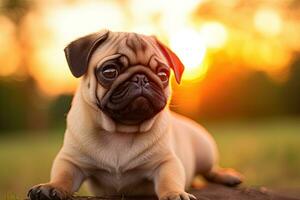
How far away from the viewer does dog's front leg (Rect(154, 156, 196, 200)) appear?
3.78 metres

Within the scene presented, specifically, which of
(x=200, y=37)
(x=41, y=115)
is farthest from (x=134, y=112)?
(x=41, y=115)

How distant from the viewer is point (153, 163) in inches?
165

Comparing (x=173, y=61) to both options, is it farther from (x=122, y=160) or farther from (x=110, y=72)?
(x=122, y=160)

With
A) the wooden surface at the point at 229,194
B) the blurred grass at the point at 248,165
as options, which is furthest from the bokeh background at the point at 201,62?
the wooden surface at the point at 229,194

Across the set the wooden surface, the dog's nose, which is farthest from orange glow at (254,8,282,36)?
the dog's nose

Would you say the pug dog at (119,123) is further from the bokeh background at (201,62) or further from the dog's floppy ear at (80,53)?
the bokeh background at (201,62)

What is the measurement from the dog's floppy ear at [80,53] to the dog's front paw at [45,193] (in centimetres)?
76

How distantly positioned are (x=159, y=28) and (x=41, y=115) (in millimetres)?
11859

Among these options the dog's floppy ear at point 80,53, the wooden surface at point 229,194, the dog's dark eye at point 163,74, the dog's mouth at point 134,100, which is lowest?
the wooden surface at point 229,194

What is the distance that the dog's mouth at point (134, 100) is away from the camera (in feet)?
12.4

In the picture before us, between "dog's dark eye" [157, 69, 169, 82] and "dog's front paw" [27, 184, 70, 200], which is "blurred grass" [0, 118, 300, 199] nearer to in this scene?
"dog's front paw" [27, 184, 70, 200]

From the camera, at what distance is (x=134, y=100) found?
378cm

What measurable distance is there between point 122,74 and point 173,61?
1.87 ft

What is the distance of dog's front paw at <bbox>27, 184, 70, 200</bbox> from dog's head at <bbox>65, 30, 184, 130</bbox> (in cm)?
59
